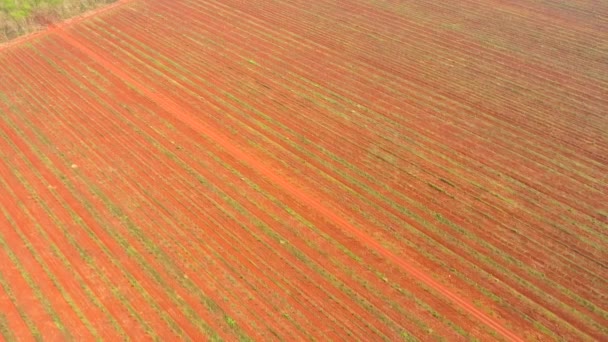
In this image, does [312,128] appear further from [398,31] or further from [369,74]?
[398,31]

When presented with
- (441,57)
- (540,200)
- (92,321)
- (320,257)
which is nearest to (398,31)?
(441,57)

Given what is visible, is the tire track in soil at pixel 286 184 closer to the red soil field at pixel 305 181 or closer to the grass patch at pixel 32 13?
the red soil field at pixel 305 181

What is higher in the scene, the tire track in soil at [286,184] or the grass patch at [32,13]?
the grass patch at [32,13]

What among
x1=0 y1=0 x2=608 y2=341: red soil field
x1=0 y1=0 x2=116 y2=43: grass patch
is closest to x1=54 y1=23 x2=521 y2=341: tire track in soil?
x1=0 y1=0 x2=608 y2=341: red soil field

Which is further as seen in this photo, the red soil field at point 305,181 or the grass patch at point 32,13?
the grass patch at point 32,13

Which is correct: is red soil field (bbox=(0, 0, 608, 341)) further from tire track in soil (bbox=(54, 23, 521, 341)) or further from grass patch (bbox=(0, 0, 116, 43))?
grass patch (bbox=(0, 0, 116, 43))

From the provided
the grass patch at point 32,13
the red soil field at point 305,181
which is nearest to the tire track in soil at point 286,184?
the red soil field at point 305,181
